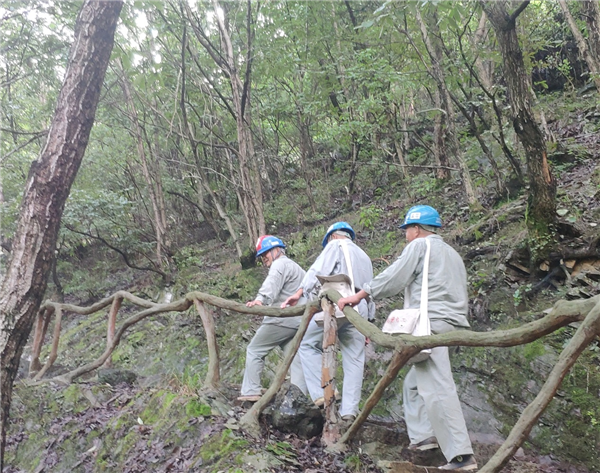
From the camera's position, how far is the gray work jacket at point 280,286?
190 inches

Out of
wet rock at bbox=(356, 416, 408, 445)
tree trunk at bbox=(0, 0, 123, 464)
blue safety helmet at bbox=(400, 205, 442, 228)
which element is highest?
tree trunk at bbox=(0, 0, 123, 464)

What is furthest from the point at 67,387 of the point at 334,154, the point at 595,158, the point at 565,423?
the point at 334,154

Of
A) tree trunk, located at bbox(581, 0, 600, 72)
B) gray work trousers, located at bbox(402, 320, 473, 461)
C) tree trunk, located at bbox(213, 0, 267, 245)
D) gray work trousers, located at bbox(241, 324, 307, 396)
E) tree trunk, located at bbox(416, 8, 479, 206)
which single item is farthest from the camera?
tree trunk, located at bbox(213, 0, 267, 245)

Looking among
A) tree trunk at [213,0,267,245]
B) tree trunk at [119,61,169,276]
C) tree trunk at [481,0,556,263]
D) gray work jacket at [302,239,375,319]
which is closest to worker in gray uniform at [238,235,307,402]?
gray work jacket at [302,239,375,319]

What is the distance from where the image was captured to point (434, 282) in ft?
11.4

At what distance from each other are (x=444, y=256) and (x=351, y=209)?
33.6 ft

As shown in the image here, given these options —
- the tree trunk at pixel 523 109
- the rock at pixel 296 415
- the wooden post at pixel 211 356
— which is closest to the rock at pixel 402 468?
the rock at pixel 296 415

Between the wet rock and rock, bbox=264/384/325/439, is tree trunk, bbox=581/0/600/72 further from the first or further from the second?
rock, bbox=264/384/325/439

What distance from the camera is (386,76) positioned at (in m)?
8.73

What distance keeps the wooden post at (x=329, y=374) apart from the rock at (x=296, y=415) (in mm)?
380

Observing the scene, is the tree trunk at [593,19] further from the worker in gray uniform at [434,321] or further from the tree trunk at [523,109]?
the worker in gray uniform at [434,321]

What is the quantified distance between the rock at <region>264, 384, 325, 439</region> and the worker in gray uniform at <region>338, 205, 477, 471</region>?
3.01ft

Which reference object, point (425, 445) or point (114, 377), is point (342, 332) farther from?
point (114, 377)

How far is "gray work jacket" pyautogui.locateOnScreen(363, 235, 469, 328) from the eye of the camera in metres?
3.43
